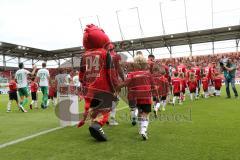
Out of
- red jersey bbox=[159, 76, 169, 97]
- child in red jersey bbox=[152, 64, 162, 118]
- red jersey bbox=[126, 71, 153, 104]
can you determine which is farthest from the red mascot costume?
red jersey bbox=[159, 76, 169, 97]

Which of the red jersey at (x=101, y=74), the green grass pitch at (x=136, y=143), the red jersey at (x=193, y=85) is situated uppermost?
the red jersey at (x=101, y=74)

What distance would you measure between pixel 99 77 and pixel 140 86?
88 centimetres

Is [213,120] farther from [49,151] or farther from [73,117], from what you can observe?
[49,151]

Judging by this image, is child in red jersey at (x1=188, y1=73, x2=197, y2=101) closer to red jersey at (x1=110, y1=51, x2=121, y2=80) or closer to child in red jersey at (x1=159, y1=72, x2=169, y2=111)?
child in red jersey at (x1=159, y1=72, x2=169, y2=111)

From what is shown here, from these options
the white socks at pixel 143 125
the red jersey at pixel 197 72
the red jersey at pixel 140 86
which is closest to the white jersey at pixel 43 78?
the red jersey at pixel 197 72

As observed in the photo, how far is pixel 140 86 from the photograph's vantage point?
6.19 m

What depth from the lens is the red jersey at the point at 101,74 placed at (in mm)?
6086

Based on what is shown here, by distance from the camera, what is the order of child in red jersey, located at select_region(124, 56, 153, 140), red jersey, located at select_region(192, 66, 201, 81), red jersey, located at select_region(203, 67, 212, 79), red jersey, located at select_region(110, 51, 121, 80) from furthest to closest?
red jersey, located at select_region(203, 67, 212, 79) < red jersey, located at select_region(192, 66, 201, 81) < red jersey, located at select_region(110, 51, 121, 80) < child in red jersey, located at select_region(124, 56, 153, 140)

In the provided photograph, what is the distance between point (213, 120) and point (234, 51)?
28170 mm

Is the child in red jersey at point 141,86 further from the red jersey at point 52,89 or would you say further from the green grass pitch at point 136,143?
the red jersey at point 52,89

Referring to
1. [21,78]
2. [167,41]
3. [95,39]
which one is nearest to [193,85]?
[21,78]

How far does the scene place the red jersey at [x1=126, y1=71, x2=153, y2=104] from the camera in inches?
240

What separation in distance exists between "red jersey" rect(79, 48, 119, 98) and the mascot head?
0.58 ft

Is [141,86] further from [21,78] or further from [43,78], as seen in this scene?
[43,78]
